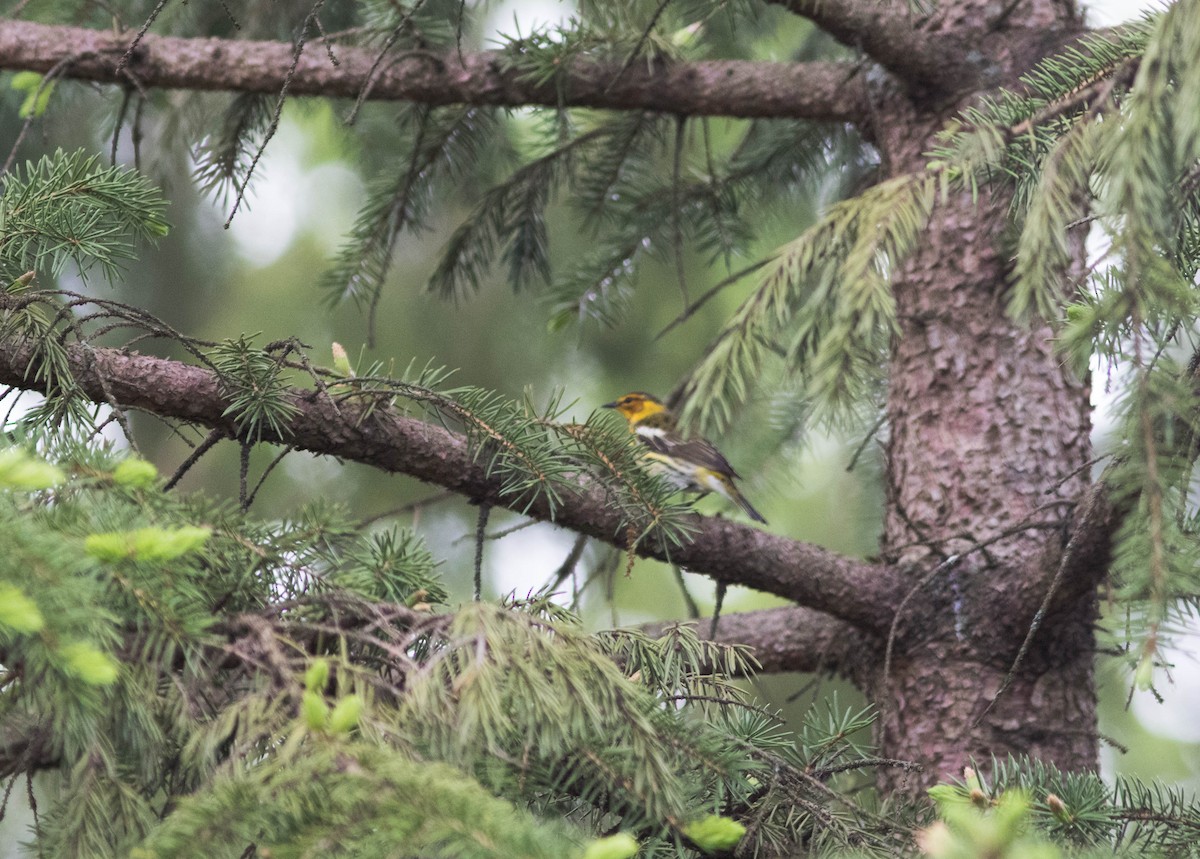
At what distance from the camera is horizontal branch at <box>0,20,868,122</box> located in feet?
8.75

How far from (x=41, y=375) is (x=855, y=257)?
135 centimetres

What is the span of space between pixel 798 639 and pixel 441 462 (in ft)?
4.15

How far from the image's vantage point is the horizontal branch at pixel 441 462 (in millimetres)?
1791

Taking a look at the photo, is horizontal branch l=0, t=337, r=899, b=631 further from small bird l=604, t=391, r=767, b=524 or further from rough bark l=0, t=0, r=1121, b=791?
small bird l=604, t=391, r=767, b=524

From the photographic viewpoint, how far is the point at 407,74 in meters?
2.75

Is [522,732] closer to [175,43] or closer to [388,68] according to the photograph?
[388,68]

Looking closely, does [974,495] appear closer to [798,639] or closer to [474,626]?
[798,639]

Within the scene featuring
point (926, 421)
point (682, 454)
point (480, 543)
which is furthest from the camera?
point (682, 454)

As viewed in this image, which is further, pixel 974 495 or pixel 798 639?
pixel 798 639

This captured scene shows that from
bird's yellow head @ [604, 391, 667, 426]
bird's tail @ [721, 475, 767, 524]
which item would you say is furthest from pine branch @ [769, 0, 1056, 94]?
bird's yellow head @ [604, 391, 667, 426]

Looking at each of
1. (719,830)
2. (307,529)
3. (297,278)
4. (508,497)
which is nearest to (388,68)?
(508,497)

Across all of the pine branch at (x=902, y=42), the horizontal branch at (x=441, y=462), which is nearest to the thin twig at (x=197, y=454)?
the horizontal branch at (x=441, y=462)

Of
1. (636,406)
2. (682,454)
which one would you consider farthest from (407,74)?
(636,406)

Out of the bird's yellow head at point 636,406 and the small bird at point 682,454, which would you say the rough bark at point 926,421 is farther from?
the bird's yellow head at point 636,406
